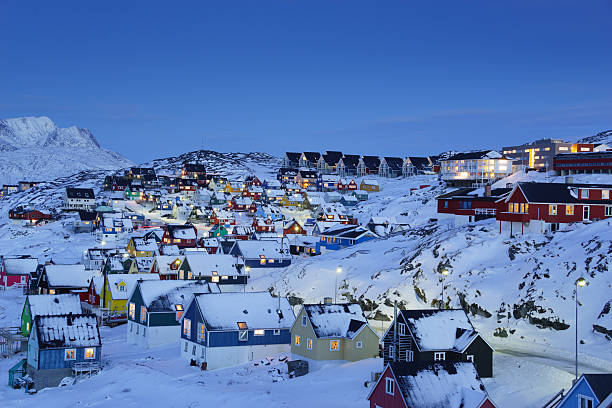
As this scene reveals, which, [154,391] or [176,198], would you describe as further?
[176,198]

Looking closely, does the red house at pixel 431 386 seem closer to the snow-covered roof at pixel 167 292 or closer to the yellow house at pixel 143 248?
the snow-covered roof at pixel 167 292

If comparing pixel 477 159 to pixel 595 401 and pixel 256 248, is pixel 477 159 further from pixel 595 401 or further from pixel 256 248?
pixel 595 401

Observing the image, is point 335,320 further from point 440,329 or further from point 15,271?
point 15,271

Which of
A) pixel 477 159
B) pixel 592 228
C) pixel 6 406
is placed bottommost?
pixel 6 406

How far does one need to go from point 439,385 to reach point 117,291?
50.1 metres

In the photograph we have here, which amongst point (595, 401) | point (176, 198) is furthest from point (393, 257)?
point (176, 198)

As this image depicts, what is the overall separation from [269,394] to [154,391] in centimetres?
800

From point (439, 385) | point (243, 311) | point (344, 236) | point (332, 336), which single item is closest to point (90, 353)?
point (243, 311)

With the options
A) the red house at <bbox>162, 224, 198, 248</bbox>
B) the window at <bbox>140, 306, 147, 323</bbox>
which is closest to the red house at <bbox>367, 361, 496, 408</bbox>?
the window at <bbox>140, 306, 147, 323</bbox>

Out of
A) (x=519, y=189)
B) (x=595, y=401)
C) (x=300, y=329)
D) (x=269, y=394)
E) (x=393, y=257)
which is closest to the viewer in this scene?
(x=595, y=401)

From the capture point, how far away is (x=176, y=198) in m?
182

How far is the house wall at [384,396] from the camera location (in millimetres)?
30859

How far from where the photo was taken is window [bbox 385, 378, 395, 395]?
31.3 metres

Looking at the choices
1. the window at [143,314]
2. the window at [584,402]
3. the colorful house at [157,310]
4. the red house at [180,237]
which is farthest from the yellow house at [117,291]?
the window at [584,402]
